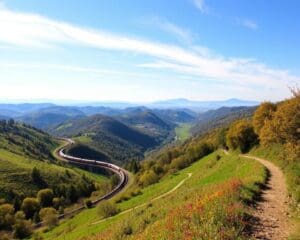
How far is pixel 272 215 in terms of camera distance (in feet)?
74.8

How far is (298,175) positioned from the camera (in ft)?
115

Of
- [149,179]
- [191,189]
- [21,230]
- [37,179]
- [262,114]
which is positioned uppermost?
[262,114]

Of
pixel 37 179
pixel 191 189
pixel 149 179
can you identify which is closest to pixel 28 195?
pixel 37 179

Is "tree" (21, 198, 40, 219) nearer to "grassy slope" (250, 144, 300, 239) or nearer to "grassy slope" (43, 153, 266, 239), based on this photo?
"grassy slope" (43, 153, 266, 239)

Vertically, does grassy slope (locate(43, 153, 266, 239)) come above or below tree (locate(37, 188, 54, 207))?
above

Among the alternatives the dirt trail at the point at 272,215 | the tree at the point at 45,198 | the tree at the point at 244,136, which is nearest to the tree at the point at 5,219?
the tree at the point at 45,198

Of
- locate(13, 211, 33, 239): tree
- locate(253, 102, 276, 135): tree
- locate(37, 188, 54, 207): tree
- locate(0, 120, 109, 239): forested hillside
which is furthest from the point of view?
locate(37, 188, 54, 207): tree

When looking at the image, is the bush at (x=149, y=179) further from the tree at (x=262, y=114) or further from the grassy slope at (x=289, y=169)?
the grassy slope at (x=289, y=169)

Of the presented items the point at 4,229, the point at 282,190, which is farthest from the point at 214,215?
the point at 4,229

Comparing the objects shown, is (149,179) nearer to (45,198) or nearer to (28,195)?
(45,198)

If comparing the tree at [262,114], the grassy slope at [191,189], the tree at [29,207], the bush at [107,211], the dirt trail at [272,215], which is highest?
the tree at [262,114]

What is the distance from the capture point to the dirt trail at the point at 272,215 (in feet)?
61.6

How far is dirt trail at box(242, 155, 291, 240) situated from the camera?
18781mm

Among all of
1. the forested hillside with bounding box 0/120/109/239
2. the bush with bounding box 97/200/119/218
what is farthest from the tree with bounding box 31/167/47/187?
the bush with bounding box 97/200/119/218
